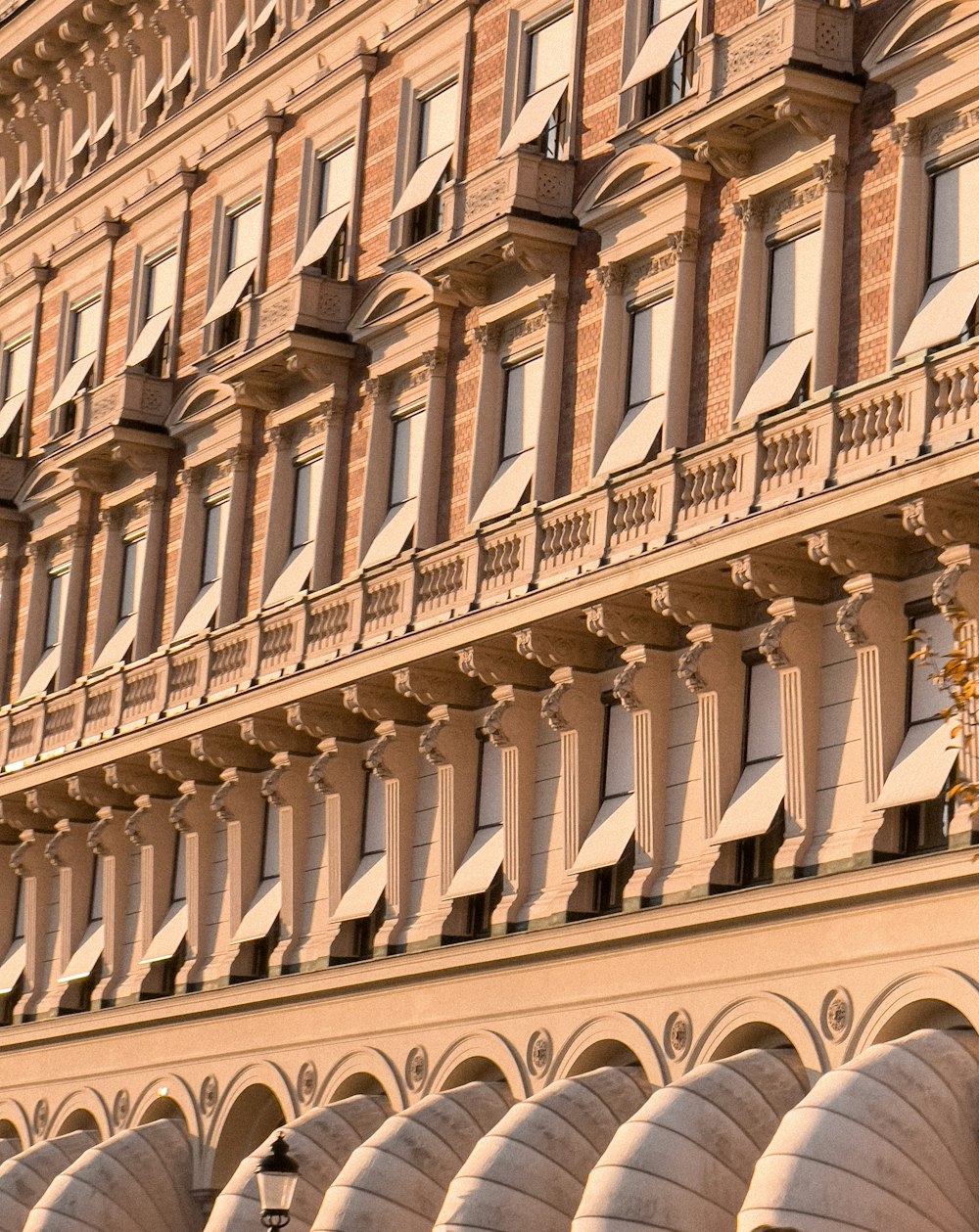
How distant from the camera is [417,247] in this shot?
3597 cm

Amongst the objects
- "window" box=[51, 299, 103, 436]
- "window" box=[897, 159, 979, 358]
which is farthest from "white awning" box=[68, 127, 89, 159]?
"window" box=[897, 159, 979, 358]

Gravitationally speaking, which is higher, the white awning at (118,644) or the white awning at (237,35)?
the white awning at (237,35)

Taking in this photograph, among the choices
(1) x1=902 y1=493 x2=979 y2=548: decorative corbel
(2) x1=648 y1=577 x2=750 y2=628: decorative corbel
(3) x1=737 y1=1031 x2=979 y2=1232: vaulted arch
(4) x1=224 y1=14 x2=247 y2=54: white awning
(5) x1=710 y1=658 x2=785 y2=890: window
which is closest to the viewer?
(3) x1=737 y1=1031 x2=979 y2=1232: vaulted arch

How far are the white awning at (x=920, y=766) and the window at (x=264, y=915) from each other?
39.6 ft

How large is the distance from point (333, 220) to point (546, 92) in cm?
516

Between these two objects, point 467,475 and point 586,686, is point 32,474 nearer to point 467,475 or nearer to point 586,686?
point 467,475

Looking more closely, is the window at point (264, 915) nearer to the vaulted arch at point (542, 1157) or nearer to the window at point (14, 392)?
the vaulted arch at point (542, 1157)

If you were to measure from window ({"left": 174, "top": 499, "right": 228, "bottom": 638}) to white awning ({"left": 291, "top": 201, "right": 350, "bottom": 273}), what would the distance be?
3.89 m

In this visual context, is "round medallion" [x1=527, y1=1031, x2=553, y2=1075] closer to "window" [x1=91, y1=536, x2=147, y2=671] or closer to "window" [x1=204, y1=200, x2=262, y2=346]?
"window" [x1=91, y1=536, x2=147, y2=671]

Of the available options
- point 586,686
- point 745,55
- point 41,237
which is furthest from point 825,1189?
point 41,237

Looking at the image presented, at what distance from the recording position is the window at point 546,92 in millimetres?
34562

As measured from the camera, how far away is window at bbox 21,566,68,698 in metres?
44.5

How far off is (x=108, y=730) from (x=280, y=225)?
7.71m

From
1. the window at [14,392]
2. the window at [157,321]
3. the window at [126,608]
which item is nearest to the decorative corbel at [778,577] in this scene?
the window at [126,608]
